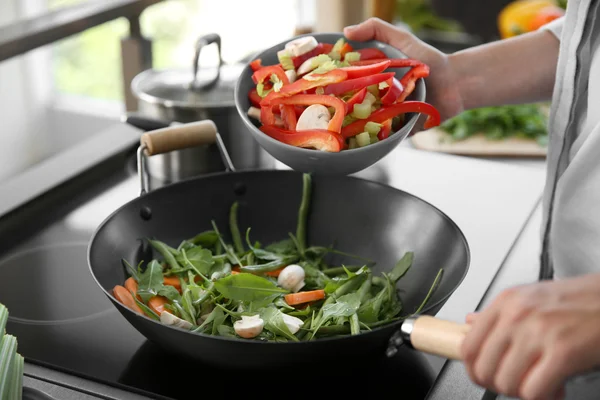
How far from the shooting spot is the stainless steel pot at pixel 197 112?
126 centimetres

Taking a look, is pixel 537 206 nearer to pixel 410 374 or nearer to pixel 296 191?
pixel 296 191

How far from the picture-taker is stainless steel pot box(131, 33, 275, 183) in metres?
1.26

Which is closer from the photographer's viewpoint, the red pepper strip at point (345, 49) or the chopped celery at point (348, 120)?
the chopped celery at point (348, 120)

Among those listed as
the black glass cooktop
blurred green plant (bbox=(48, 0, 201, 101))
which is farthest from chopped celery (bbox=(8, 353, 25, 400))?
blurred green plant (bbox=(48, 0, 201, 101))

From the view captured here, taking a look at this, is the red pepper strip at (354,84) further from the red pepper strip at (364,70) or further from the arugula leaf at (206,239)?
the arugula leaf at (206,239)

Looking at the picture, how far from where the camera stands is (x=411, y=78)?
102 centimetres

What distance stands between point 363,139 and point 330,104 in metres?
0.06

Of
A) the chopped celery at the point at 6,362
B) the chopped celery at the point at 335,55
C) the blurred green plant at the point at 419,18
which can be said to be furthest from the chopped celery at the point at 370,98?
the blurred green plant at the point at 419,18

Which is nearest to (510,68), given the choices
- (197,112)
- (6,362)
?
(197,112)

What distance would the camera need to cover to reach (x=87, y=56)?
3.63 meters

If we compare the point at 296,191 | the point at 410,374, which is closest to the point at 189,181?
the point at 296,191

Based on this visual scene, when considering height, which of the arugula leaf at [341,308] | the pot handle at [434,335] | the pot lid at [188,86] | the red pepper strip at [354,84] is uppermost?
the red pepper strip at [354,84]

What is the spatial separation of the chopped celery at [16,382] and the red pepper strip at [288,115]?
427mm

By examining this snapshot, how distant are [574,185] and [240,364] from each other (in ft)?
1.61
